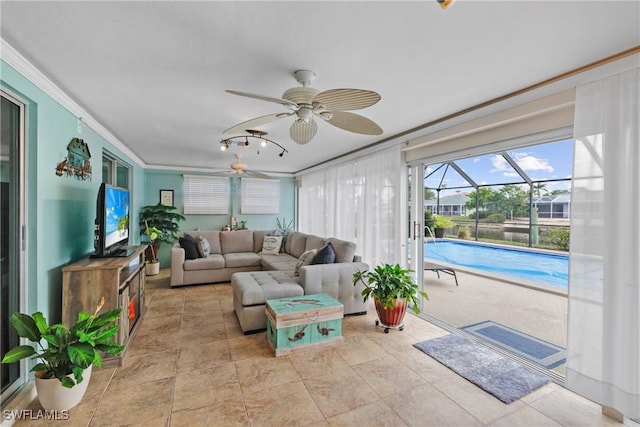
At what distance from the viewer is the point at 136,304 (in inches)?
122

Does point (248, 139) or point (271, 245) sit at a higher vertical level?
point (248, 139)

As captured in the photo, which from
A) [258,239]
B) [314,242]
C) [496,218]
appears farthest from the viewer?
[496,218]

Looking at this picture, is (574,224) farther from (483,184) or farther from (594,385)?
(483,184)

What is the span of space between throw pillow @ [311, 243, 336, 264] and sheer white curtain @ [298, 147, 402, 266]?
830 mm

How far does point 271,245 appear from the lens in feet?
18.7

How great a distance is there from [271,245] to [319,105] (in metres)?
4.21

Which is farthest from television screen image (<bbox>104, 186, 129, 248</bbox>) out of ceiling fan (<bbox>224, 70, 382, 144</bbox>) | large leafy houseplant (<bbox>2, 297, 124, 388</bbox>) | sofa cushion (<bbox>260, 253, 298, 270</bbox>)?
sofa cushion (<bbox>260, 253, 298, 270</bbox>)

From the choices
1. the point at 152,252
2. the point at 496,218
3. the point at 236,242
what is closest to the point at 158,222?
the point at 152,252

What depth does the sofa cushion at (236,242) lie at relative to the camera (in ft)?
18.9

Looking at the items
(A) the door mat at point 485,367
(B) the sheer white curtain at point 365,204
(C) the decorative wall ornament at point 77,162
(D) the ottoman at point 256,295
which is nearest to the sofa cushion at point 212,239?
(B) the sheer white curtain at point 365,204

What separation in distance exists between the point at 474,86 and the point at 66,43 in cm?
277

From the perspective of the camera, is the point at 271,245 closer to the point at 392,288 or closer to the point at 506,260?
the point at 392,288

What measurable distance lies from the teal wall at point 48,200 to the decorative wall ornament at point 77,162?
51mm

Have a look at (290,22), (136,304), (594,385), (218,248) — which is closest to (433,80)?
(290,22)
